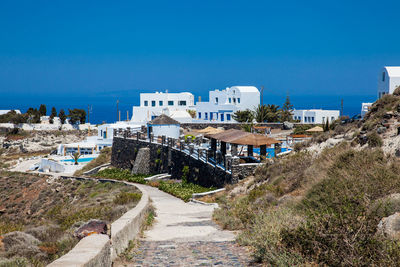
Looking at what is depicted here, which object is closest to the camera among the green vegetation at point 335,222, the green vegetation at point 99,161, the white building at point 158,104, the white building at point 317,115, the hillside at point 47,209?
the green vegetation at point 335,222

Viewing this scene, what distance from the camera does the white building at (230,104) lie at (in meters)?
67.1

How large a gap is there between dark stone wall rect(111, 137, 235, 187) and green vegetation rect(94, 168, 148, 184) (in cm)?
129

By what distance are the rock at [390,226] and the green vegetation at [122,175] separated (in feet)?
79.0

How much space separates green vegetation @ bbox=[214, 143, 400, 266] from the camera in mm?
6312

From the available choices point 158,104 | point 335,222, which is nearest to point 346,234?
point 335,222

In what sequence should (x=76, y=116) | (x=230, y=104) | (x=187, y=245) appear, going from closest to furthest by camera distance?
(x=187, y=245)
(x=230, y=104)
(x=76, y=116)

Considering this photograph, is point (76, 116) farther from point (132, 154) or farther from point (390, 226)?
point (390, 226)

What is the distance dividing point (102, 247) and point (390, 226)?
14.7ft

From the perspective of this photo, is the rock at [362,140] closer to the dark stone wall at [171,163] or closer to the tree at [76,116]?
the dark stone wall at [171,163]

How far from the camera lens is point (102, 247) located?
630cm

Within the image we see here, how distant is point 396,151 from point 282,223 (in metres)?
7.51

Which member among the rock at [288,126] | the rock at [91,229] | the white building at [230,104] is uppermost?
the white building at [230,104]

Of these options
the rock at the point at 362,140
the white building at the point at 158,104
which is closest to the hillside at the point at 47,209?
the rock at the point at 362,140

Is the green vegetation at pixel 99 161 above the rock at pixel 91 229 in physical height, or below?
below
